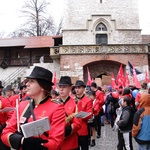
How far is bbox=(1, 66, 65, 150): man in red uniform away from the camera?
247 centimetres

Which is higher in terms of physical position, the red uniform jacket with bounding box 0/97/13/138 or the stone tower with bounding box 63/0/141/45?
the stone tower with bounding box 63/0/141/45

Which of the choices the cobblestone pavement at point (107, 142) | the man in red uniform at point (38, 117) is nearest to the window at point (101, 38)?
the cobblestone pavement at point (107, 142)

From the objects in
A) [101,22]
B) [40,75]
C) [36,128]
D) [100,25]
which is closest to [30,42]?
[100,25]

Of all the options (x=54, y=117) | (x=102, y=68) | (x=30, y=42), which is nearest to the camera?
(x=54, y=117)

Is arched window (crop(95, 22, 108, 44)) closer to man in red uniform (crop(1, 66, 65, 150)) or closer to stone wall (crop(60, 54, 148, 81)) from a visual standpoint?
stone wall (crop(60, 54, 148, 81))

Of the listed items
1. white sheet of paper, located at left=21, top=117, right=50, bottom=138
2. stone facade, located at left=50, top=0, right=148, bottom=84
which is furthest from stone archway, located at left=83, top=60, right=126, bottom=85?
white sheet of paper, located at left=21, top=117, right=50, bottom=138

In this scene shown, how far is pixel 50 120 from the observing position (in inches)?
106

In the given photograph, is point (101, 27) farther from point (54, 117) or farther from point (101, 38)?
point (54, 117)

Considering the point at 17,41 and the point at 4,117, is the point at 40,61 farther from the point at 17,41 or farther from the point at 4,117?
the point at 4,117

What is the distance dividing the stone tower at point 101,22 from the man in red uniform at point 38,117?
78.9ft

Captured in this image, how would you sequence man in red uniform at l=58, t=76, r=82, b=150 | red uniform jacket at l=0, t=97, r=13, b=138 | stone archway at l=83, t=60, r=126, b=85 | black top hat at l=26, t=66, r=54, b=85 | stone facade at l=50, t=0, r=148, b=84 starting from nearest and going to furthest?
black top hat at l=26, t=66, r=54, b=85 → man in red uniform at l=58, t=76, r=82, b=150 → red uniform jacket at l=0, t=97, r=13, b=138 → stone archway at l=83, t=60, r=126, b=85 → stone facade at l=50, t=0, r=148, b=84

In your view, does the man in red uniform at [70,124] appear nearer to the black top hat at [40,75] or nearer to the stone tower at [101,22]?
the black top hat at [40,75]

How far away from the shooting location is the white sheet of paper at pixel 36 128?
231 cm

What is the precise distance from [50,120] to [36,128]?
1.14 feet
